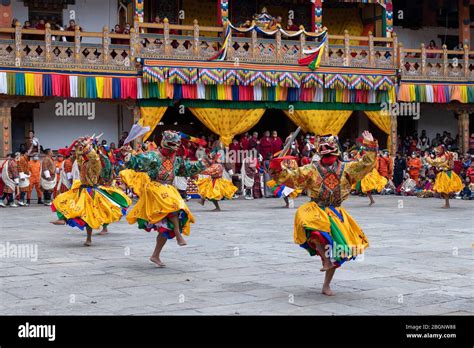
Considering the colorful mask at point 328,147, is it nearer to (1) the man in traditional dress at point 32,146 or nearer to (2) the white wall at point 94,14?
(1) the man in traditional dress at point 32,146

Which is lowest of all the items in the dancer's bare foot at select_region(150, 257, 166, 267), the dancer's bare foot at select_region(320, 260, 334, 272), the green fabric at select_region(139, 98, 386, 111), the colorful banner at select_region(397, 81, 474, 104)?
the dancer's bare foot at select_region(150, 257, 166, 267)

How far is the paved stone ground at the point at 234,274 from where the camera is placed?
7.40 metres

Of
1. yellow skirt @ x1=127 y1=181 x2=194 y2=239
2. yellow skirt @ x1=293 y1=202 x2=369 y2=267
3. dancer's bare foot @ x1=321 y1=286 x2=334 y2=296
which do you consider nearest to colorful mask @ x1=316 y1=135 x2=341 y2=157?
yellow skirt @ x1=293 y1=202 x2=369 y2=267

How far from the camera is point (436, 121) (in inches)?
1203

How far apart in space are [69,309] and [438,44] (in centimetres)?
2597

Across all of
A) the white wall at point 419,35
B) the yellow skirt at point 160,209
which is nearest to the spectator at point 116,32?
the white wall at point 419,35

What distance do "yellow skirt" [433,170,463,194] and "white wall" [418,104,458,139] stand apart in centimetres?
1091

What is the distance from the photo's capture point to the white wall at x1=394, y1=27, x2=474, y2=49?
3049 cm

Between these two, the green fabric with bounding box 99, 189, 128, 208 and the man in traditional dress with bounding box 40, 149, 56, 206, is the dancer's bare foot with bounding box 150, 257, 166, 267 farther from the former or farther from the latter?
the man in traditional dress with bounding box 40, 149, 56, 206

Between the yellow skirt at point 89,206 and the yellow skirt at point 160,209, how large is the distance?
2028mm

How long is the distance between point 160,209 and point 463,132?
20.6 metres

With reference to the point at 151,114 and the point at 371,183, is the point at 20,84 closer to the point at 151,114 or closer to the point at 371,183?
the point at 151,114

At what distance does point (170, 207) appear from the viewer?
9.77m
